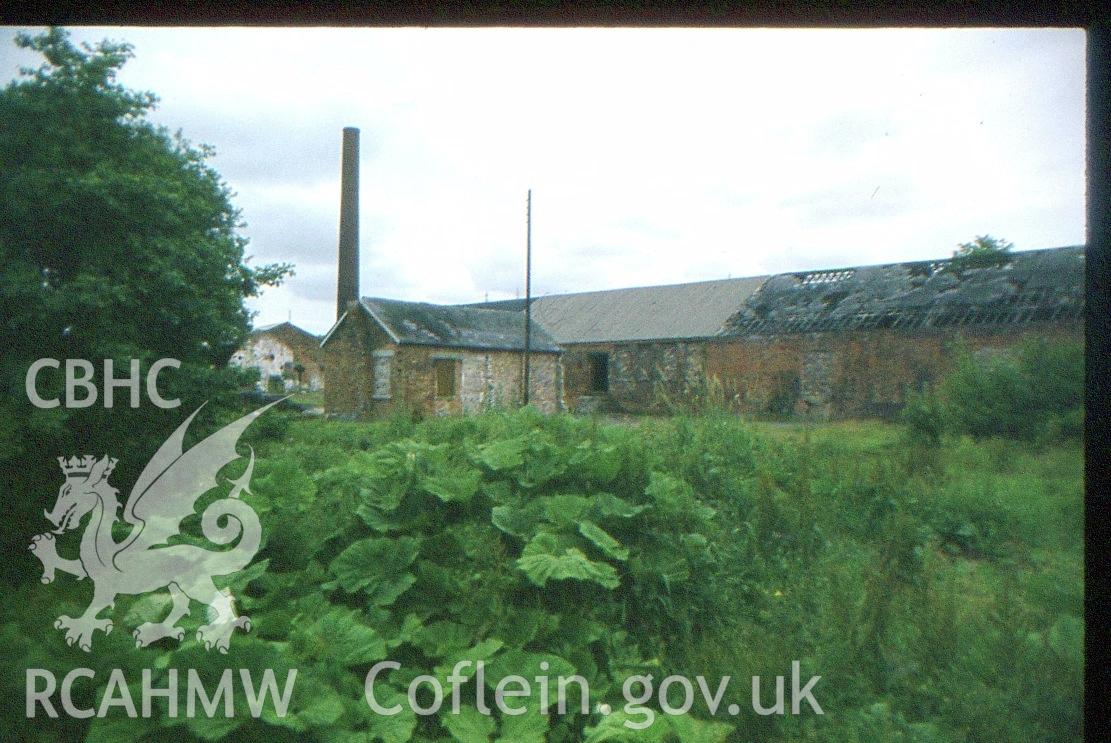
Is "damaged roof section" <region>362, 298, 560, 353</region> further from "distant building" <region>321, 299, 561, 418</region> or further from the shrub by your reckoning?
the shrub

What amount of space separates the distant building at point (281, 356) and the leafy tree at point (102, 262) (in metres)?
0.05

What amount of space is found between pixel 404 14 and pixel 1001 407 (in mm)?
2582

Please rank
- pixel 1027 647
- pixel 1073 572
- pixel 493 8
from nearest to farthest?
pixel 493 8, pixel 1073 572, pixel 1027 647

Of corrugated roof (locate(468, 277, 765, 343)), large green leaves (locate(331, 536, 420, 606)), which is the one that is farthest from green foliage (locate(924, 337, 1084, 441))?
large green leaves (locate(331, 536, 420, 606))

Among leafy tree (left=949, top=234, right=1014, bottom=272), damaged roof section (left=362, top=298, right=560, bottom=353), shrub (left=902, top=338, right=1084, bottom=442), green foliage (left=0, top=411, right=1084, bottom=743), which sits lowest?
green foliage (left=0, top=411, right=1084, bottom=743)

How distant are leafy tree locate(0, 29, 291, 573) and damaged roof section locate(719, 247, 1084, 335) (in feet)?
7.02

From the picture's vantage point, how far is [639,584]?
2717 mm

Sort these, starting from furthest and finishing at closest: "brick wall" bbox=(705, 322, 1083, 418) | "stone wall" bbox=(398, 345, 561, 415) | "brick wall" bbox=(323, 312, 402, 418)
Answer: "stone wall" bbox=(398, 345, 561, 415) → "brick wall" bbox=(705, 322, 1083, 418) → "brick wall" bbox=(323, 312, 402, 418)

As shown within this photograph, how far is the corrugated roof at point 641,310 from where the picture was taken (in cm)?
306

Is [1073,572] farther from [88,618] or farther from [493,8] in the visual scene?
[88,618]

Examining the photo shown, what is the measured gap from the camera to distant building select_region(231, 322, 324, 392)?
2.31 meters

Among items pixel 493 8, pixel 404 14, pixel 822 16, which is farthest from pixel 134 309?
pixel 822 16

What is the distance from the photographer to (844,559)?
2.87 m

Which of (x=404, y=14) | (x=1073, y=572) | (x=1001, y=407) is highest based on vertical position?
(x=404, y=14)
